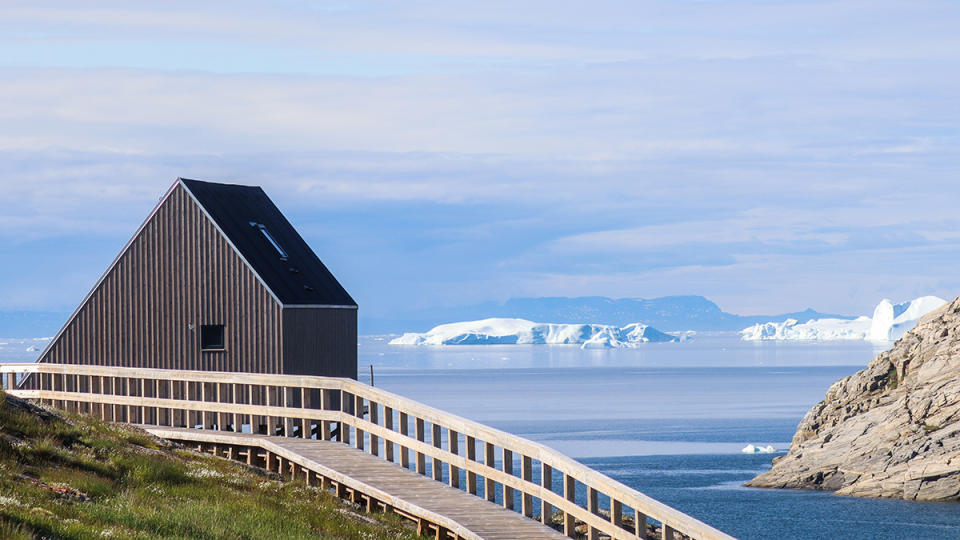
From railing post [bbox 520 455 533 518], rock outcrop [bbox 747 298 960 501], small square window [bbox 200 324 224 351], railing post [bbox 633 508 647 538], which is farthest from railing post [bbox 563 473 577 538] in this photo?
rock outcrop [bbox 747 298 960 501]

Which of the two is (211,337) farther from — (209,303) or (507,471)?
(507,471)

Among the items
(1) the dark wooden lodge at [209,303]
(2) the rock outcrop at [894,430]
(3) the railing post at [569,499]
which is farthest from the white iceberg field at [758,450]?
(3) the railing post at [569,499]

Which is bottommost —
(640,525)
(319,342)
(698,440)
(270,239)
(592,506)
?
(698,440)

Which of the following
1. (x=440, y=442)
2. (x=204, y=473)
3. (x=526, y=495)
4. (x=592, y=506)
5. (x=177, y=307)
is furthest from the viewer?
(x=177, y=307)

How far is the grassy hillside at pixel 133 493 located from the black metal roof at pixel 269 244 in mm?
12760

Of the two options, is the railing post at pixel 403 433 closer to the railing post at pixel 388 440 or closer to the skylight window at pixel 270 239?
the railing post at pixel 388 440

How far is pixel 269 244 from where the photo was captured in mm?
35094

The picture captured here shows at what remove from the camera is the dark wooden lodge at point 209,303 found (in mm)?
33156

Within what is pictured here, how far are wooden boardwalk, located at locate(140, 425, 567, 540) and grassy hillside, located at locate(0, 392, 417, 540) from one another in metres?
0.40

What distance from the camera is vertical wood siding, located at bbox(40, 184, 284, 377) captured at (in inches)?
1305

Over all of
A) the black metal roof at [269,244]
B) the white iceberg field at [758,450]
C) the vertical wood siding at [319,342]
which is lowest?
the white iceberg field at [758,450]

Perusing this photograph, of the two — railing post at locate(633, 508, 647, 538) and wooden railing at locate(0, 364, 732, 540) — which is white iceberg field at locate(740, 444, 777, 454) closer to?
wooden railing at locate(0, 364, 732, 540)

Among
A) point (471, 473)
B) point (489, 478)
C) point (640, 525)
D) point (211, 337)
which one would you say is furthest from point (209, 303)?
point (640, 525)

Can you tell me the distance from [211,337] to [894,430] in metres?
36.8
